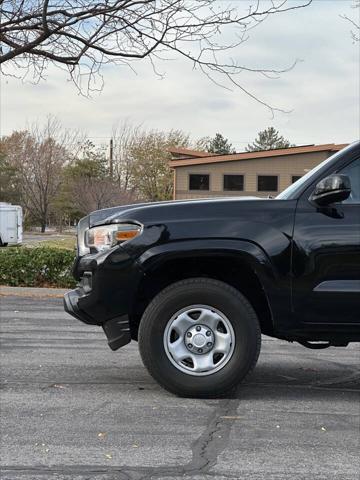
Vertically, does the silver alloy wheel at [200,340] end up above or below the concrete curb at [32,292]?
above

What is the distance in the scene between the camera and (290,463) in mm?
3527

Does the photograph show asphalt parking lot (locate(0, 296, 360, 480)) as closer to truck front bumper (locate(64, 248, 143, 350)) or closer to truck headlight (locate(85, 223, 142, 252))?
truck front bumper (locate(64, 248, 143, 350))

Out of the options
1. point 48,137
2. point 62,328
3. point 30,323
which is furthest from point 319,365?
point 48,137

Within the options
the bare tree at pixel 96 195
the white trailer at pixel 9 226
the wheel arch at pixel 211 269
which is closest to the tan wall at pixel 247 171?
the bare tree at pixel 96 195

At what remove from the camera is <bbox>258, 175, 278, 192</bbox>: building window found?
3566 centimetres

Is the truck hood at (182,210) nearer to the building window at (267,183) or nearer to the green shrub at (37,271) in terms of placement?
the green shrub at (37,271)

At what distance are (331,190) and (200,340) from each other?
1441mm

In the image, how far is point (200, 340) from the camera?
4.65m

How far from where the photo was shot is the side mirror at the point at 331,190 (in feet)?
14.6

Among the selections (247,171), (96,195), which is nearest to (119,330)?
(247,171)

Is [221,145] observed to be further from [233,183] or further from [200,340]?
[200,340]

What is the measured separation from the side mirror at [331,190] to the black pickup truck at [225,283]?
10 millimetres

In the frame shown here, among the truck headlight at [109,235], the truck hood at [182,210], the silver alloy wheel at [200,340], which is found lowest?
the silver alloy wheel at [200,340]

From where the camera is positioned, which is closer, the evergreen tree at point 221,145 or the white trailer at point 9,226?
the white trailer at point 9,226
